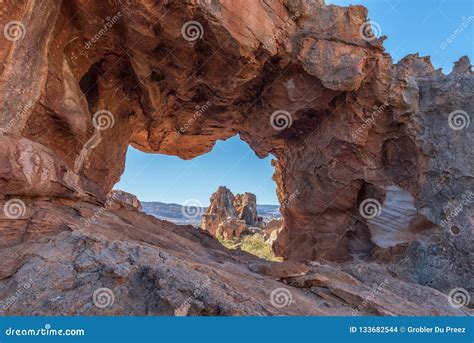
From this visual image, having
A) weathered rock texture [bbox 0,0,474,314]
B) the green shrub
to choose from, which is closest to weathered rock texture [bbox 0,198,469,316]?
weathered rock texture [bbox 0,0,474,314]

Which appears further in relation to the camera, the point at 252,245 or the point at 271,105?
the point at 252,245

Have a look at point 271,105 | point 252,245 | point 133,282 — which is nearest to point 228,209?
point 252,245

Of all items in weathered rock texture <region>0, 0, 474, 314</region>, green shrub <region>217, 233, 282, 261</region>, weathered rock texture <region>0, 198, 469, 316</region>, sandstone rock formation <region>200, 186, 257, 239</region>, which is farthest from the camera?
sandstone rock formation <region>200, 186, 257, 239</region>

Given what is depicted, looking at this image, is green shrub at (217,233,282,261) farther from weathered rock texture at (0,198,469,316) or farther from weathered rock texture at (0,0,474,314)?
weathered rock texture at (0,198,469,316)

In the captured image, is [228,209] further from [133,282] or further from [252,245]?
[133,282]

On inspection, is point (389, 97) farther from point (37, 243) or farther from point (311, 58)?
point (37, 243)

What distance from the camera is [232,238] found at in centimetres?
4294

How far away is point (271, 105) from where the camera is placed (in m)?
12.5

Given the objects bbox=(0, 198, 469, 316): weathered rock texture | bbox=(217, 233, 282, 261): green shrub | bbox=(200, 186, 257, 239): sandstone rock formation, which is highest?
bbox=(200, 186, 257, 239): sandstone rock formation

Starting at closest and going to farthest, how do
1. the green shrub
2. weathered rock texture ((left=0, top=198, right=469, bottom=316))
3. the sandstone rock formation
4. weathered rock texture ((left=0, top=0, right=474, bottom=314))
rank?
1. weathered rock texture ((left=0, top=198, right=469, bottom=316))
2. weathered rock texture ((left=0, top=0, right=474, bottom=314))
3. the green shrub
4. the sandstone rock formation

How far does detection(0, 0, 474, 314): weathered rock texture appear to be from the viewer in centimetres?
767

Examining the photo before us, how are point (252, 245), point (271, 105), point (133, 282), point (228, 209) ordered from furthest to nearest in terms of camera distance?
point (228, 209), point (252, 245), point (271, 105), point (133, 282)

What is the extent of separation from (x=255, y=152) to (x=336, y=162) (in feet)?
20.7

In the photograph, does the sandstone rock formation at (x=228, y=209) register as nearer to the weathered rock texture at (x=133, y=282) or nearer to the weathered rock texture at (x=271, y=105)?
the weathered rock texture at (x=271, y=105)
